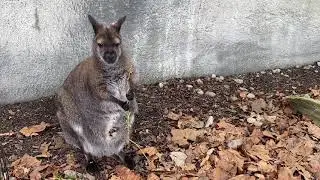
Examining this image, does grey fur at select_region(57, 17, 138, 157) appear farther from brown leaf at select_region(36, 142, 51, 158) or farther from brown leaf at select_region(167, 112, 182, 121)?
brown leaf at select_region(167, 112, 182, 121)

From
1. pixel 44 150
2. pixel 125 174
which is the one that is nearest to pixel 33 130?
pixel 44 150

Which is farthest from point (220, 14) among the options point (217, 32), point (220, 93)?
point (220, 93)

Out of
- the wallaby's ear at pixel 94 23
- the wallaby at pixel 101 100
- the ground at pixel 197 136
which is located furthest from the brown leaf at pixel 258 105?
the wallaby's ear at pixel 94 23

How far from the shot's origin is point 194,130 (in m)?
4.34

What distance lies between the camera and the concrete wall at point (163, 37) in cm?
438

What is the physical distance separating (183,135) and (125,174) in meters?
0.61

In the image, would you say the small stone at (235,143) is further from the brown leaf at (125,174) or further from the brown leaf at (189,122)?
the brown leaf at (125,174)

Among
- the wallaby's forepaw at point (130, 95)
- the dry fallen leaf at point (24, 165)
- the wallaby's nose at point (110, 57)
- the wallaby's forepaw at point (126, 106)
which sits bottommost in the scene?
the dry fallen leaf at point (24, 165)

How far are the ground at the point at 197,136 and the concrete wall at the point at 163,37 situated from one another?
0.17 meters

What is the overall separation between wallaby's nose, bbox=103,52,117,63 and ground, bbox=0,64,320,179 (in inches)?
31.5

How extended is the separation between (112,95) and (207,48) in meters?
1.40

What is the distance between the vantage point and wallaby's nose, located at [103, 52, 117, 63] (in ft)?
11.9

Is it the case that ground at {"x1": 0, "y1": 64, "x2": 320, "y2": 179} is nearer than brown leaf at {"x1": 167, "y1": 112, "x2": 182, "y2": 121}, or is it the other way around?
ground at {"x1": 0, "y1": 64, "x2": 320, "y2": 179}

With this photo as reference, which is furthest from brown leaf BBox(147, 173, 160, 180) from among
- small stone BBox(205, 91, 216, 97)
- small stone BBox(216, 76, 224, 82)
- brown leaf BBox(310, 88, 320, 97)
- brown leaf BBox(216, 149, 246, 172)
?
brown leaf BBox(310, 88, 320, 97)
